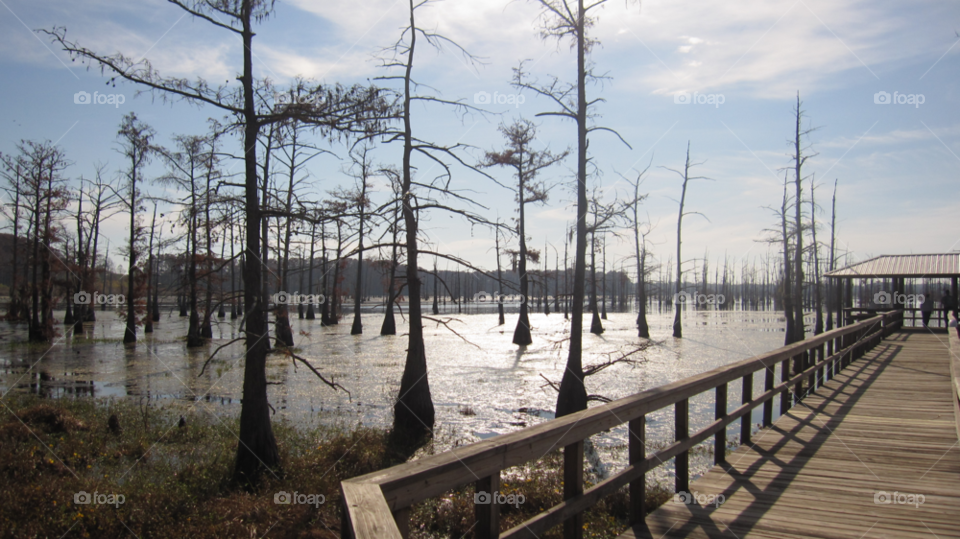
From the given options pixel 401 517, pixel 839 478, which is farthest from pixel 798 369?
pixel 401 517

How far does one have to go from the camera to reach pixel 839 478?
5285 millimetres


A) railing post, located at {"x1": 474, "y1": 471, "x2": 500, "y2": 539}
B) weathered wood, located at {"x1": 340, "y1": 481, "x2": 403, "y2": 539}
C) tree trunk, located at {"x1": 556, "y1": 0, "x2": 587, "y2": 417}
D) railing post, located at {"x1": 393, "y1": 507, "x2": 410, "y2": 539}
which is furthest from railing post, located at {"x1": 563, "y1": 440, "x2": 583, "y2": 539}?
tree trunk, located at {"x1": 556, "y1": 0, "x2": 587, "y2": 417}

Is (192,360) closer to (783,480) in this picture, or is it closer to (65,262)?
(65,262)

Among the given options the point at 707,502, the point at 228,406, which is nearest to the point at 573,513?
the point at 707,502

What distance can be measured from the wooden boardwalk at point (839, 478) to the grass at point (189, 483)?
1.77 metres

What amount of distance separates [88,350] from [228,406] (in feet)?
51.7

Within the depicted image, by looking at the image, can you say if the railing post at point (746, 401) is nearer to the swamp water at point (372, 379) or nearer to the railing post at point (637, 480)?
the railing post at point (637, 480)

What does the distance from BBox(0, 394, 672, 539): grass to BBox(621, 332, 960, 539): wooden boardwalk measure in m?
1.77

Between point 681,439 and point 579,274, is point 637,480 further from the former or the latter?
point 579,274

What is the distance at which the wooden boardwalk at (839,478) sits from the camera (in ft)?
13.4

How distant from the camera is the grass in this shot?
661cm

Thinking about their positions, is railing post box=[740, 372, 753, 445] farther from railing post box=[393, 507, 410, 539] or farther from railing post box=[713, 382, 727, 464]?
railing post box=[393, 507, 410, 539]

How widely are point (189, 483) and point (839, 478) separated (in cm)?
846

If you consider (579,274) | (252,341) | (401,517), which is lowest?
(401,517)
